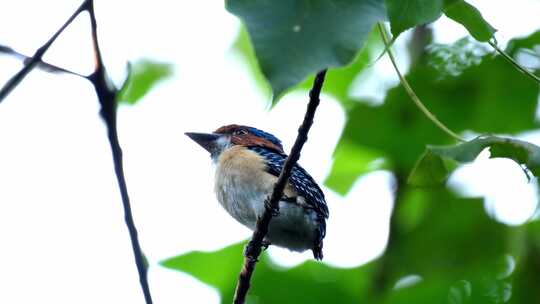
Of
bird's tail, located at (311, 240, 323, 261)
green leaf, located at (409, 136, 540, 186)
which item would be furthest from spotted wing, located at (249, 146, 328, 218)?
green leaf, located at (409, 136, 540, 186)

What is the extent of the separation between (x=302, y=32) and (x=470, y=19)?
0.88 metres

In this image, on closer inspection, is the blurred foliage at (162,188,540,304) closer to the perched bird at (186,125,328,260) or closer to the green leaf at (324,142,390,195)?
the perched bird at (186,125,328,260)

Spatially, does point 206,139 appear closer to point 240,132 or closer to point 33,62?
point 240,132

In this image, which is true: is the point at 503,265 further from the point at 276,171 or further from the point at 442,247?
the point at 276,171

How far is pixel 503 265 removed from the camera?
19.7 feet

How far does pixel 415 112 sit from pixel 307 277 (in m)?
Answer: 1.33

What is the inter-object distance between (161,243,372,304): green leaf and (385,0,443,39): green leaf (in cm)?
374

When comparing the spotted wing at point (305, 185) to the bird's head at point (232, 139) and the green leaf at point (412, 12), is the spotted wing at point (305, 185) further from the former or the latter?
the green leaf at point (412, 12)

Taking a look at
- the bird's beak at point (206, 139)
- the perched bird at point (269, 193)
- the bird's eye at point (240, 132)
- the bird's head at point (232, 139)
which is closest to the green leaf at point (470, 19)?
the perched bird at point (269, 193)

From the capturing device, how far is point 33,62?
5.09 ft

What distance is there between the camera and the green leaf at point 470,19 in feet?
8.11

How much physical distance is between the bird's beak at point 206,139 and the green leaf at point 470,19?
4164 mm

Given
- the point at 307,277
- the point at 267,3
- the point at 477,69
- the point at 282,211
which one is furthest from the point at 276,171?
the point at 267,3

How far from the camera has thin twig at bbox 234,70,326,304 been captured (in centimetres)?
245
